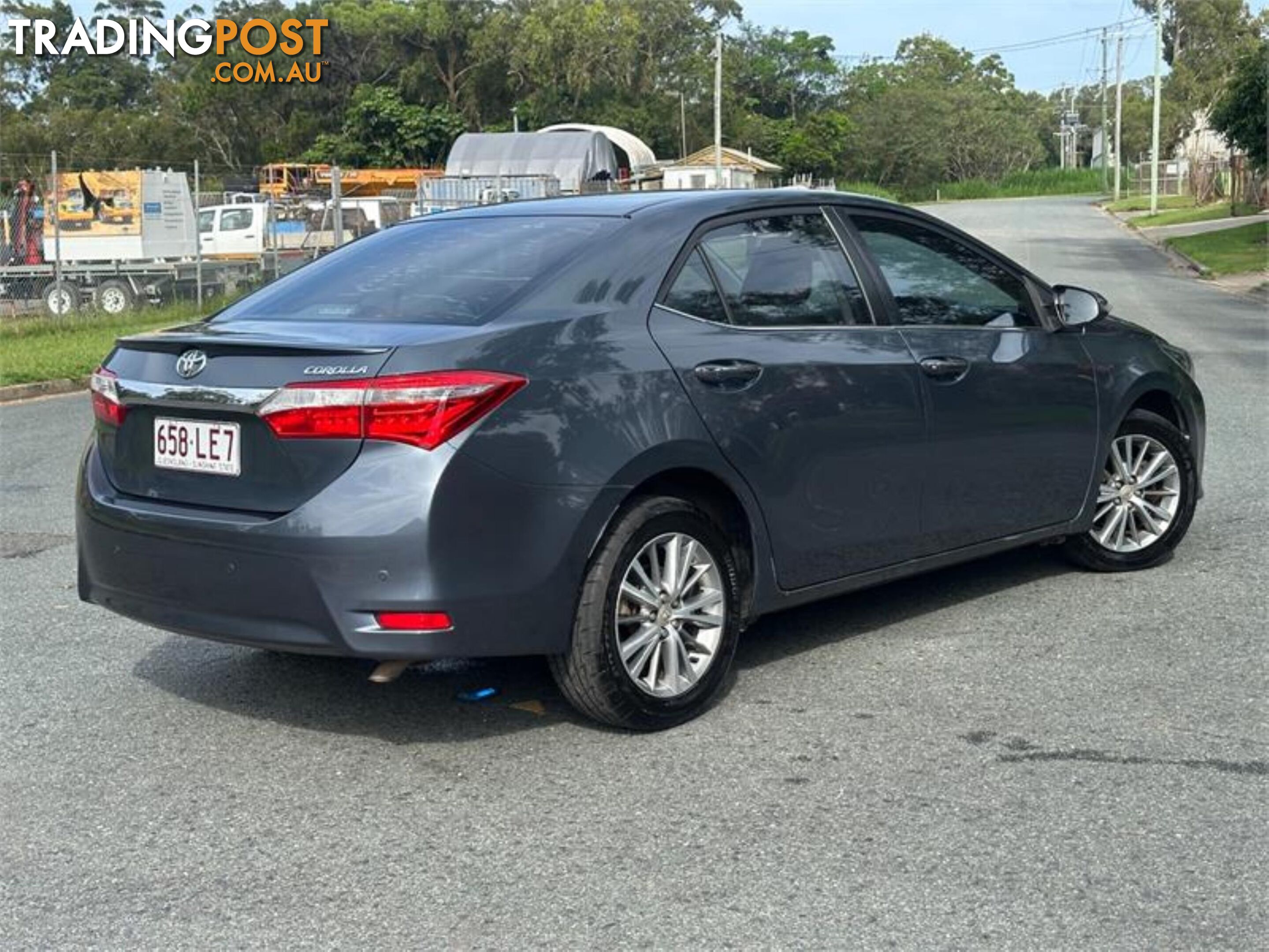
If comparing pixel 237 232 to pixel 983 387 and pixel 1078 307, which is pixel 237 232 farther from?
pixel 983 387

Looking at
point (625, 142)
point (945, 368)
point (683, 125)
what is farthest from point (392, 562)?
point (683, 125)

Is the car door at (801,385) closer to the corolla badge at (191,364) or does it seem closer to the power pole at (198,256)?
the corolla badge at (191,364)

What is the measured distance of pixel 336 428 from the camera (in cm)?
440

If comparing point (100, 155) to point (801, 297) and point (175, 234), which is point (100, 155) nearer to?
point (175, 234)

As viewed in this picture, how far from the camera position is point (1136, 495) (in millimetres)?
6773

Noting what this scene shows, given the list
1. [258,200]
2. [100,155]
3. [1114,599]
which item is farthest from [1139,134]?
[1114,599]

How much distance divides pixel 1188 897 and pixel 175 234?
88.1 ft

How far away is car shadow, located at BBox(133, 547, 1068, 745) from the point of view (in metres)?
5.05

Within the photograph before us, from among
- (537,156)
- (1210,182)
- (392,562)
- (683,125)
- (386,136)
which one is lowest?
(392,562)

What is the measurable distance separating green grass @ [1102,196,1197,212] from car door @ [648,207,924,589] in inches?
2260

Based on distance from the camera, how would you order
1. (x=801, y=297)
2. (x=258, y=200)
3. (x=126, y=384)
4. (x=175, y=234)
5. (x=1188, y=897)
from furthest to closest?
(x=258, y=200)
(x=175, y=234)
(x=801, y=297)
(x=126, y=384)
(x=1188, y=897)

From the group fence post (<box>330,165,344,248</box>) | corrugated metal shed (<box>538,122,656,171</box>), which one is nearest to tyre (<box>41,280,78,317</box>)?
fence post (<box>330,165,344,248</box>)

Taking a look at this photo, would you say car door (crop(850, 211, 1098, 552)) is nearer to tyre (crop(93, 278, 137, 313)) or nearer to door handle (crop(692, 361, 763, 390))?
door handle (crop(692, 361, 763, 390))

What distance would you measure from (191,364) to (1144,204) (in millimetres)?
65346
